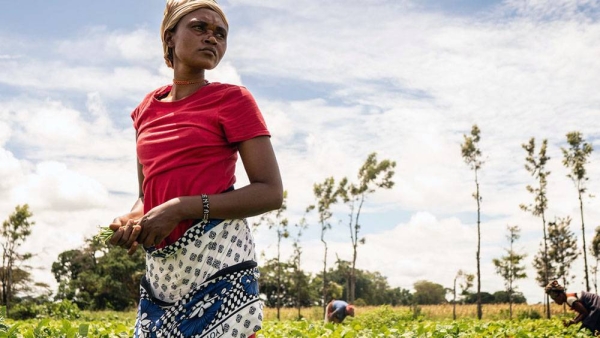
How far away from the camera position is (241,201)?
1826 mm

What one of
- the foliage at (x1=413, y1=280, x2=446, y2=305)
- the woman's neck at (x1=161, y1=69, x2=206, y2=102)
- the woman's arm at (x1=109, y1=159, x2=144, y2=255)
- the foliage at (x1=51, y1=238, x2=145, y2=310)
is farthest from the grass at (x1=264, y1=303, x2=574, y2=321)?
the foliage at (x1=413, y1=280, x2=446, y2=305)

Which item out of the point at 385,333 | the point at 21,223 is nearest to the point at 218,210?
the point at 385,333

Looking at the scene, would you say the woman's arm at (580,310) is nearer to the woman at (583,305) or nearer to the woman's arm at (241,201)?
the woman at (583,305)

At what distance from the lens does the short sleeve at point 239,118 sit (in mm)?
1878

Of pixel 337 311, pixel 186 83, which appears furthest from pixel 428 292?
pixel 186 83

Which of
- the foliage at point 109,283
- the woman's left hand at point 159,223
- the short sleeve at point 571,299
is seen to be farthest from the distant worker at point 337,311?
the foliage at point 109,283

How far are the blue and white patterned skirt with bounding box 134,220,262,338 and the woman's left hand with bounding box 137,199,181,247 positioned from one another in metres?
0.09

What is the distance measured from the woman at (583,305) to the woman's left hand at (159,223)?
32.0ft

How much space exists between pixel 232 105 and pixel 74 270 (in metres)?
60.6

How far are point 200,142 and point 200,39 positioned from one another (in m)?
0.36

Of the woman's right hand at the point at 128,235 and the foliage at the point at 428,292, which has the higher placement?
the foliage at the point at 428,292

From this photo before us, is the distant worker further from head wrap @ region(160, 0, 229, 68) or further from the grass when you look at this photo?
the grass

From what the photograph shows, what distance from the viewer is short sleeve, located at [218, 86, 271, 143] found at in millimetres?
1878

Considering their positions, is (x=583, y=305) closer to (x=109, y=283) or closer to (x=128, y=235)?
(x=128, y=235)
